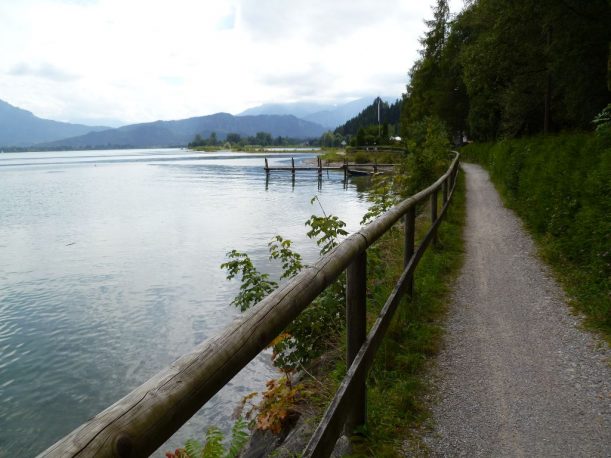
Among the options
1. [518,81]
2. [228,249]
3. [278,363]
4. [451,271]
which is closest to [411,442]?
[278,363]

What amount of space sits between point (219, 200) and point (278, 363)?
29.9m

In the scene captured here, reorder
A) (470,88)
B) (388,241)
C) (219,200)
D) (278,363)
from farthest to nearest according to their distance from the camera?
1. (219,200)
2. (470,88)
3. (388,241)
4. (278,363)

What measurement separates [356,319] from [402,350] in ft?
5.78

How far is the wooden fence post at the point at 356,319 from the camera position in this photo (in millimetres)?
2848

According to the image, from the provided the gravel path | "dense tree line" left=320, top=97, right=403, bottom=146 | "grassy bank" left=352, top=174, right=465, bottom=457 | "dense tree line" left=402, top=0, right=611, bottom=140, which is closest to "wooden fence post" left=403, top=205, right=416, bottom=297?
"grassy bank" left=352, top=174, right=465, bottom=457

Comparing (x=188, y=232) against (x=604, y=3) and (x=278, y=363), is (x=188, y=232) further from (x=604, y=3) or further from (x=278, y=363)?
(x=604, y=3)

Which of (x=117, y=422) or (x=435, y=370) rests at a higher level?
(x=117, y=422)

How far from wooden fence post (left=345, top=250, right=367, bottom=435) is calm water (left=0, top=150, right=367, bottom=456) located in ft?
4.95

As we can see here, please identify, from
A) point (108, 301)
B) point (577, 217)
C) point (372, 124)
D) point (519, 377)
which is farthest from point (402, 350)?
point (372, 124)

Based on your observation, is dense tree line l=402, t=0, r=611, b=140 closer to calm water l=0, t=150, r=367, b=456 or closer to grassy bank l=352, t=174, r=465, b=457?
grassy bank l=352, t=174, r=465, b=457

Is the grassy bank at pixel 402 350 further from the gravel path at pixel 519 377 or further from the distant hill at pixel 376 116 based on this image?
the distant hill at pixel 376 116

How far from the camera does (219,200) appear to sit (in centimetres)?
3509

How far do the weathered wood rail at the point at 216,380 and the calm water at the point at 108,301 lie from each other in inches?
6.8

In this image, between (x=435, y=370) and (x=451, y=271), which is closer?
(x=435, y=370)
